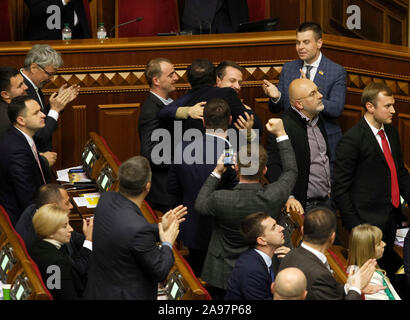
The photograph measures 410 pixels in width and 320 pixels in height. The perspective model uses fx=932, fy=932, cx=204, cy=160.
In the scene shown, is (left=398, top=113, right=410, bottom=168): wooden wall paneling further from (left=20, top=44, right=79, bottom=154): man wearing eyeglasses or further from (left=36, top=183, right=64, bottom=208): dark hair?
(left=36, top=183, right=64, bottom=208): dark hair

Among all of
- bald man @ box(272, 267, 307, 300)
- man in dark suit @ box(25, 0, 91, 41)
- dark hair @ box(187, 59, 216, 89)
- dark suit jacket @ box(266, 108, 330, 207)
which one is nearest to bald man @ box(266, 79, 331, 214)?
dark suit jacket @ box(266, 108, 330, 207)

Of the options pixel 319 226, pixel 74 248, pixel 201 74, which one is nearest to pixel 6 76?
pixel 201 74

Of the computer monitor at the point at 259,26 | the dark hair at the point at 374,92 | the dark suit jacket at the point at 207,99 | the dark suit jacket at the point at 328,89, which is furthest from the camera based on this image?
the computer monitor at the point at 259,26

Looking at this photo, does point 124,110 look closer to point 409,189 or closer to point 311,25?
point 311,25

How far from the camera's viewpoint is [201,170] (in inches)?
172

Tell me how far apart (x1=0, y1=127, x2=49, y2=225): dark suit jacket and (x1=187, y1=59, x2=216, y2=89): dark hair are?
0.93m

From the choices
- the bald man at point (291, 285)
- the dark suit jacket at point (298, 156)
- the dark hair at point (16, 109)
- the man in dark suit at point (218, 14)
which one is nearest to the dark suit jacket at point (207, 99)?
the dark suit jacket at point (298, 156)

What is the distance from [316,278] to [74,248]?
3.99ft

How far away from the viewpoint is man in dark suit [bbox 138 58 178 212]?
5188mm

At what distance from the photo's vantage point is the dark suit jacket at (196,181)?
4332 mm

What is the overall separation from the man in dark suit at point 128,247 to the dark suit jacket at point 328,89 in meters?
1.89

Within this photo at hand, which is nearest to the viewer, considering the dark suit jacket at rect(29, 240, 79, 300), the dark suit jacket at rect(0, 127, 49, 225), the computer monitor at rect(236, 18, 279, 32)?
the dark suit jacket at rect(29, 240, 79, 300)

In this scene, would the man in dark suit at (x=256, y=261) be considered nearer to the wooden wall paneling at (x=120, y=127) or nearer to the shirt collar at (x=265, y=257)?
the shirt collar at (x=265, y=257)
